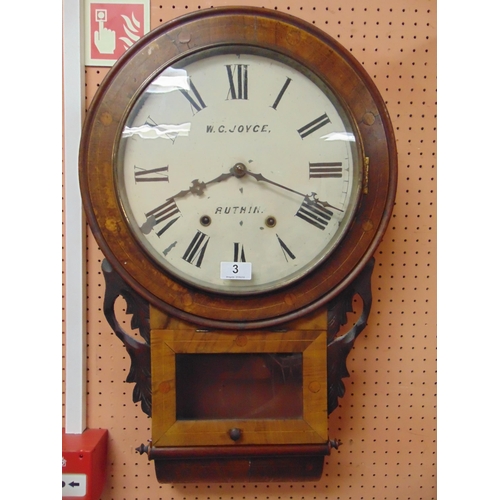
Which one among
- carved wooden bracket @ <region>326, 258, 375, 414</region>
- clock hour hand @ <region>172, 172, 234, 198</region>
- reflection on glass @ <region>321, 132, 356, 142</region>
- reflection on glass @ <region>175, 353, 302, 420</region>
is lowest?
reflection on glass @ <region>175, 353, 302, 420</region>

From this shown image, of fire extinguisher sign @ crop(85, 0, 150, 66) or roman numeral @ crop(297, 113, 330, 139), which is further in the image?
fire extinguisher sign @ crop(85, 0, 150, 66)

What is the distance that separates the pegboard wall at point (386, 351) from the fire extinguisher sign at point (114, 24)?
0.10 meters

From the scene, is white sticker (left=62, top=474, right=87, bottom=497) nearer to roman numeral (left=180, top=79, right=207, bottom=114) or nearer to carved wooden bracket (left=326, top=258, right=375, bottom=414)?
carved wooden bracket (left=326, top=258, right=375, bottom=414)

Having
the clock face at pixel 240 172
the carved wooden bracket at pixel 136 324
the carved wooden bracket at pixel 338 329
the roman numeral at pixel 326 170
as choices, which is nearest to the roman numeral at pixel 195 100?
the clock face at pixel 240 172

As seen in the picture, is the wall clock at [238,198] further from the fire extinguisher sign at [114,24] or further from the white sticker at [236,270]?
the fire extinguisher sign at [114,24]

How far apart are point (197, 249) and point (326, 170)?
0.99 feet

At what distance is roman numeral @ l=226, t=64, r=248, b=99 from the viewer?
0.80 m

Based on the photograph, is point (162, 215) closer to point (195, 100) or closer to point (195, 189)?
point (195, 189)

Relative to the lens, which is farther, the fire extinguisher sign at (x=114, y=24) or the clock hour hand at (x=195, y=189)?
the fire extinguisher sign at (x=114, y=24)

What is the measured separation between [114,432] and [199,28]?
36.3 inches

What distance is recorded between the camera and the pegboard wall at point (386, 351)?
0.96m

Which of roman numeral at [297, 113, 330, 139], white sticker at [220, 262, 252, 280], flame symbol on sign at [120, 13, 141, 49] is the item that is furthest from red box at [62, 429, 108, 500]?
flame symbol on sign at [120, 13, 141, 49]

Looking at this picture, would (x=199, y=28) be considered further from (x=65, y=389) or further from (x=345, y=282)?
(x=65, y=389)

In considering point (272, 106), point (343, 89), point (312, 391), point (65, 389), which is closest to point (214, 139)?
point (272, 106)
